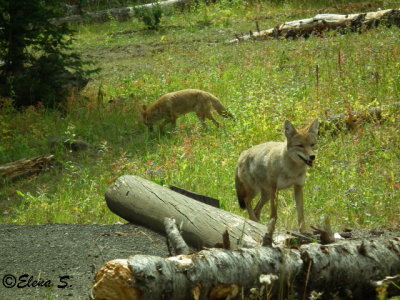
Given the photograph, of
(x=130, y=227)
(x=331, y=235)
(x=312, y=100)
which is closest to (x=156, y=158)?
(x=312, y=100)

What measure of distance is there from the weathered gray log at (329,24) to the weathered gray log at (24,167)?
10.0 meters

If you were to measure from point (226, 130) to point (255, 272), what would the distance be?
7999 millimetres

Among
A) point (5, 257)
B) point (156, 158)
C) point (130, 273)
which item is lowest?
point (156, 158)

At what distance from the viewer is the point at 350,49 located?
1611cm

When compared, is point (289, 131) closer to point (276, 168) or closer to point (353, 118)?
point (276, 168)

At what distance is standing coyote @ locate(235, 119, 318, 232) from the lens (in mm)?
7848

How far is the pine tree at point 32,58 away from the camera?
49.0 ft

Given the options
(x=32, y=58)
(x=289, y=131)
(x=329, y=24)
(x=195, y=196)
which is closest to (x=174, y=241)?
(x=195, y=196)

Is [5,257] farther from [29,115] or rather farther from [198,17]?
[198,17]

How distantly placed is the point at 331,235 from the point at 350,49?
11.0 meters

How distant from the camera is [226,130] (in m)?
12.7

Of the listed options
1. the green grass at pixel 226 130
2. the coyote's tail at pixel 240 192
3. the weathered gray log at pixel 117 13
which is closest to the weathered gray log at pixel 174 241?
the green grass at pixel 226 130

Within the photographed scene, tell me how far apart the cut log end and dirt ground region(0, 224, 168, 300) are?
860mm

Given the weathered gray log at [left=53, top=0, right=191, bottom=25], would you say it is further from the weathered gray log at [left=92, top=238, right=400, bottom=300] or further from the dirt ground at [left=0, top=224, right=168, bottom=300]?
the weathered gray log at [left=92, top=238, right=400, bottom=300]
